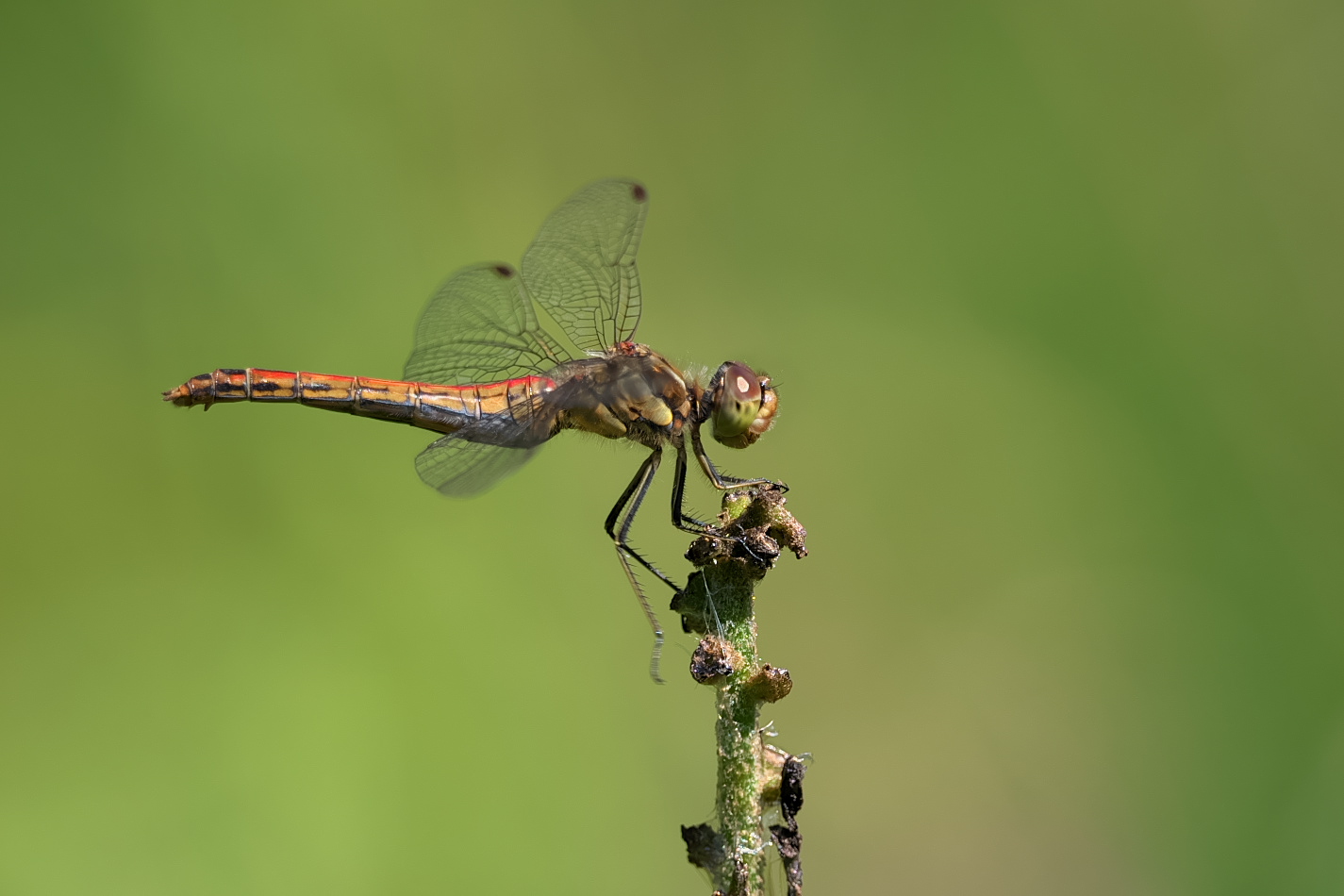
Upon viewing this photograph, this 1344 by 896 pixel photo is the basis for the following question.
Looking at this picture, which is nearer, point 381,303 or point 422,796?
point 422,796

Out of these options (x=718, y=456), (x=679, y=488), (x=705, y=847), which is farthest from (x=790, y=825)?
(x=718, y=456)

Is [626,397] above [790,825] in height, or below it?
above

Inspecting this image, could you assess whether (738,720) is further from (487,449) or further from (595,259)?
(595,259)

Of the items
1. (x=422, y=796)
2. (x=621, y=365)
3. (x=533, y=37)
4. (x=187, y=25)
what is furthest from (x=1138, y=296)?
(x=187, y=25)

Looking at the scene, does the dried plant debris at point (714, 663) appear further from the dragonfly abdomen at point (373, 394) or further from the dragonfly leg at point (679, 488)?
the dragonfly abdomen at point (373, 394)

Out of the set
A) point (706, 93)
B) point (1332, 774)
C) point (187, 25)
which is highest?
point (706, 93)

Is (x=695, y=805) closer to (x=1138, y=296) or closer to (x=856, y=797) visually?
(x=856, y=797)
